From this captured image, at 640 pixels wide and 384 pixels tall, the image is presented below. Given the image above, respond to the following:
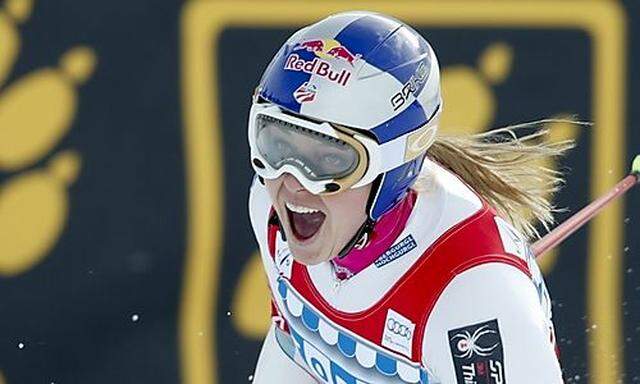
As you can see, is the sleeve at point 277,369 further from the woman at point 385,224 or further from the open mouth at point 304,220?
the open mouth at point 304,220

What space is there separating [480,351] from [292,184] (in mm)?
395

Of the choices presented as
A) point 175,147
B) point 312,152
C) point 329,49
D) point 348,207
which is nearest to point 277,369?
point 348,207

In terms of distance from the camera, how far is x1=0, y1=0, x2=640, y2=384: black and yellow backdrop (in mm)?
4191

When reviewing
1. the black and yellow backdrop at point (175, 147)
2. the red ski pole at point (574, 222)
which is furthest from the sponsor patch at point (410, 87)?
the black and yellow backdrop at point (175, 147)

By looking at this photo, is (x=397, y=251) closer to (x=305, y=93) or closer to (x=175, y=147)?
(x=305, y=93)

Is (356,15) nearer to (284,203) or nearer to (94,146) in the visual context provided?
(284,203)

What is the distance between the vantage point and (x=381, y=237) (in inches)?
116

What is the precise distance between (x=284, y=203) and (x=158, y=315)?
1.55 m

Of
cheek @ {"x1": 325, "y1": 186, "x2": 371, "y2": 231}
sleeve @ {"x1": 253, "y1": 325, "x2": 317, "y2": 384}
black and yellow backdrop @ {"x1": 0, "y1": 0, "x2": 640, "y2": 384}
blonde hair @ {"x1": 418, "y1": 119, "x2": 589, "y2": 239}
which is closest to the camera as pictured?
cheek @ {"x1": 325, "y1": 186, "x2": 371, "y2": 231}

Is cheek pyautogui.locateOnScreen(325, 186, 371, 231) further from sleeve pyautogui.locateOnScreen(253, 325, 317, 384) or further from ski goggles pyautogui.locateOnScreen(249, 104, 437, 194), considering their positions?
sleeve pyautogui.locateOnScreen(253, 325, 317, 384)

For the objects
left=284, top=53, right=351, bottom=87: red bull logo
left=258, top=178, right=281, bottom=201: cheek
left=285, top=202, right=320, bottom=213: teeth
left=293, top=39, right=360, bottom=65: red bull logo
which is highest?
left=293, top=39, right=360, bottom=65: red bull logo

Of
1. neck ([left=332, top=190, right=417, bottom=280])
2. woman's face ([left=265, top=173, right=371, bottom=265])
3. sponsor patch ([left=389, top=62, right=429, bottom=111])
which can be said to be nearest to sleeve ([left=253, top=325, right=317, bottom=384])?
neck ([left=332, top=190, right=417, bottom=280])

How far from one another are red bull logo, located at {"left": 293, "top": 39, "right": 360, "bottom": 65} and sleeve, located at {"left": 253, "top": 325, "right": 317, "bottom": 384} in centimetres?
83

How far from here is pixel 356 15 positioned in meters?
2.81
